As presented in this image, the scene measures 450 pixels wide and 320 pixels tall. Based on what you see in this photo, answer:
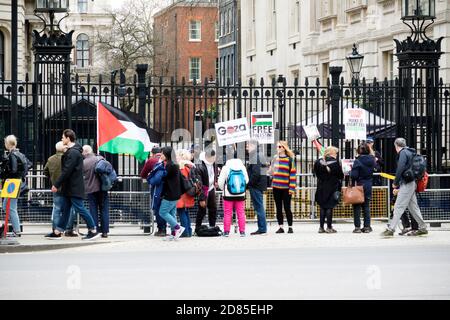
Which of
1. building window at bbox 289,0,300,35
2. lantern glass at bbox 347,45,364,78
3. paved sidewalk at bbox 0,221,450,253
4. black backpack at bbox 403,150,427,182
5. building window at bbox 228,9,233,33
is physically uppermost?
building window at bbox 228,9,233,33

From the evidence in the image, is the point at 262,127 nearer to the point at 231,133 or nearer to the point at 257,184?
the point at 231,133

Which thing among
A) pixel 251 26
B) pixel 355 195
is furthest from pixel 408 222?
pixel 251 26

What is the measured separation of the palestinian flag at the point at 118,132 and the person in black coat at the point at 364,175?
3.97 meters

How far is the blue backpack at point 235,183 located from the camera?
20.3 m

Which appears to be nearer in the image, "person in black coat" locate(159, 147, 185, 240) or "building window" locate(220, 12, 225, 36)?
"person in black coat" locate(159, 147, 185, 240)

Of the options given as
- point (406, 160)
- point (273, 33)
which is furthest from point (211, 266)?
point (273, 33)

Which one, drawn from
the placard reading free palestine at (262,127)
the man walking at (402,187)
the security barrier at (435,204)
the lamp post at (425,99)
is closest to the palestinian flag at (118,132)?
the placard reading free palestine at (262,127)

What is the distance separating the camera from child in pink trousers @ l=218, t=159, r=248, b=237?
2033 centimetres

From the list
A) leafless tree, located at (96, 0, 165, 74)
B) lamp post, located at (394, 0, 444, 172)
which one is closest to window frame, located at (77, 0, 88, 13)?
leafless tree, located at (96, 0, 165, 74)

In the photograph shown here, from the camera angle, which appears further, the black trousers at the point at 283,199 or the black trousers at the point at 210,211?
the black trousers at the point at 283,199

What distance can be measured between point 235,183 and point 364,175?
8.18 feet

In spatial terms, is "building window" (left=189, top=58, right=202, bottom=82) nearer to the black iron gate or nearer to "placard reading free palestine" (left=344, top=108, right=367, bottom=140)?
the black iron gate

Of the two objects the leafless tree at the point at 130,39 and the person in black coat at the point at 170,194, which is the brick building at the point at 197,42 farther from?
the person in black coat at the point at 170,194
